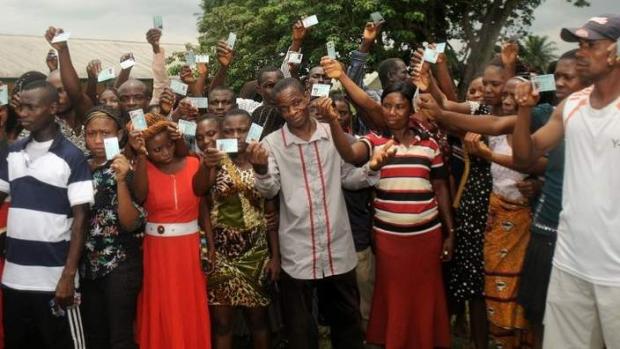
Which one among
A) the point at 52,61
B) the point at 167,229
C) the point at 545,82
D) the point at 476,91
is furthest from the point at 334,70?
the point at 52,61

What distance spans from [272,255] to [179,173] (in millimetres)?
850

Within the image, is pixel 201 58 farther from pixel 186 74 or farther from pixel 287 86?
pixel 287 86

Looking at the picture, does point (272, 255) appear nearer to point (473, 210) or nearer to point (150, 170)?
point (150, 170)

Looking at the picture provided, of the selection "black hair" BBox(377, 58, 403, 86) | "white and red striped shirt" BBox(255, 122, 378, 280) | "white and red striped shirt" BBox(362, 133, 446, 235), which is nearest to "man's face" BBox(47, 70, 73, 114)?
"white and red striped shirt" BBox(255, 122, 378, 280)

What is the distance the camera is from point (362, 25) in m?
17.1

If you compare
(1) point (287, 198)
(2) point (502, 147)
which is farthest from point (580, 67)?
(1) point (287, 198)

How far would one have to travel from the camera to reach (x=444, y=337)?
401 centimetres

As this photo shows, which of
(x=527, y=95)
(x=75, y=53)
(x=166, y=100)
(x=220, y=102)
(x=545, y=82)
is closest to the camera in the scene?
(x=527, y=95)

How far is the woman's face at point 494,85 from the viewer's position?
411 centimetres

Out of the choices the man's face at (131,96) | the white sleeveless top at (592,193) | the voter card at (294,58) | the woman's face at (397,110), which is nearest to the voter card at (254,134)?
the woman's face at (397,110)

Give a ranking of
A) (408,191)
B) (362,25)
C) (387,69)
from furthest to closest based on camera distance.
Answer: (362,25) → (387,69) → (408,191)

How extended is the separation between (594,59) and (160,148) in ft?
8.17

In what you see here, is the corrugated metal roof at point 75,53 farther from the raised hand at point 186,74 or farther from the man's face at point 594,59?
the man's face at point 594,59

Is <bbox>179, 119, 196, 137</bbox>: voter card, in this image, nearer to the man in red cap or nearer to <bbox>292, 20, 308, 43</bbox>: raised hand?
the man in red cap
